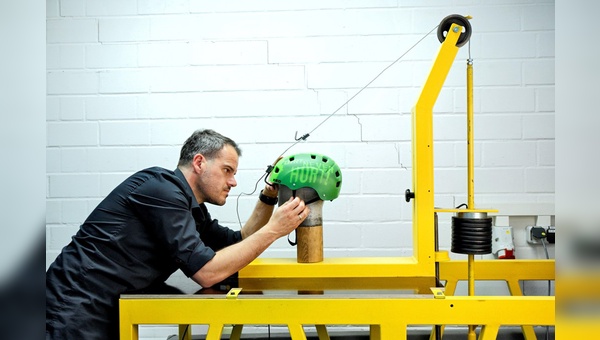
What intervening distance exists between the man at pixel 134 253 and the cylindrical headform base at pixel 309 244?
0.11 m

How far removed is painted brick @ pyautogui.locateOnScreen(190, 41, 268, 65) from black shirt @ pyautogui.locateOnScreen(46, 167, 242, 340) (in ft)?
3.56

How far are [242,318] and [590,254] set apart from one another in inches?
49.8

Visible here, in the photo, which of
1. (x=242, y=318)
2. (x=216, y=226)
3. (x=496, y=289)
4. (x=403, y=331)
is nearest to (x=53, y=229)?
(x=216, y=226)

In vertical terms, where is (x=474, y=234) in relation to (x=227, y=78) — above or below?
below

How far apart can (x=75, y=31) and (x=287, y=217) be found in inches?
71.7

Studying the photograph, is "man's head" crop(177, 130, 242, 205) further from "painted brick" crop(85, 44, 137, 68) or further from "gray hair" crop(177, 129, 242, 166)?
"painted brick" crop(85, 44, 137, 68)

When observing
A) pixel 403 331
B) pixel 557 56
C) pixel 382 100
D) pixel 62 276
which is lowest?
pixel 403 331

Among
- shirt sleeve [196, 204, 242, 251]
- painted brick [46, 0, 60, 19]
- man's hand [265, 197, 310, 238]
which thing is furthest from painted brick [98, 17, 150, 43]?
man's hand [265, 197, 310, 238]

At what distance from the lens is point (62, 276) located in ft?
5.14

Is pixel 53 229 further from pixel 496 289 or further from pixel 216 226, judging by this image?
pixel 496 289

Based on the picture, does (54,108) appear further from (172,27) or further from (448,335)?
(448,335)

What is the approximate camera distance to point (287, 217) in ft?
5.34

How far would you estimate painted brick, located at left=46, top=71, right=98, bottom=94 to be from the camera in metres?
2.62

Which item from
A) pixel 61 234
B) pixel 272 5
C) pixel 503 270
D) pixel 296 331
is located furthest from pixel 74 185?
pixel 503 270
